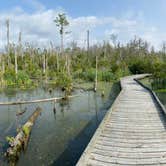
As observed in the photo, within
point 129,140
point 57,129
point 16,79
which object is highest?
point 16,79

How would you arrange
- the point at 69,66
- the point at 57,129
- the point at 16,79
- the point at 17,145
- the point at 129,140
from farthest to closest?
the point at 69,66 → the point at 16,79 → the point at 57,129 → the point at 17,145 → the point at 129,140

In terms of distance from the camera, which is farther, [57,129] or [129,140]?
[57,129]

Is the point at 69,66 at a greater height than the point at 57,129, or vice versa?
the point at 69,66

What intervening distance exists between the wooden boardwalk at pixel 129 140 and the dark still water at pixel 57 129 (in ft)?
4.66

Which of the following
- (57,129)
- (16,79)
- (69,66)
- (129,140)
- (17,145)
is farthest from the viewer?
(69,66)

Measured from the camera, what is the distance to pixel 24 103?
59.3 ft

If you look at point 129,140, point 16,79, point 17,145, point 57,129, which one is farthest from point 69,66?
point 129,140

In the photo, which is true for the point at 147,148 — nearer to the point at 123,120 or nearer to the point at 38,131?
the point at 123,120

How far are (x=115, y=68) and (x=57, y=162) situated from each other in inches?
1221

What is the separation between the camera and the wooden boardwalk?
623 centimetres

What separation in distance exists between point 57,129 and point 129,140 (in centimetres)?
511

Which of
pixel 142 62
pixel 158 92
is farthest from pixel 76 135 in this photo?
pixel 142 62

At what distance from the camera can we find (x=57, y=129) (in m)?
12.3

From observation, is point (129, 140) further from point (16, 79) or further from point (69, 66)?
point (69, 66)
